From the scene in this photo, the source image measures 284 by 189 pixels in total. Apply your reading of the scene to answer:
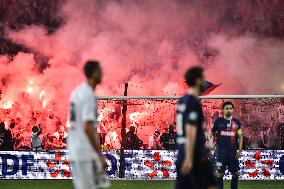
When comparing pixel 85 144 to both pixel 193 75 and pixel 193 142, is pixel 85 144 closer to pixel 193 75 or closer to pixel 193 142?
pixel 193 142

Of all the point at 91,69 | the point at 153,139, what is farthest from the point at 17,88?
the point at 91,69

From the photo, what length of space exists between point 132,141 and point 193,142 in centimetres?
1057

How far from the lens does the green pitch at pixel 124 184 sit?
16156 mm

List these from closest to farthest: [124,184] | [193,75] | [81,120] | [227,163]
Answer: [81,120]
[193,75]
[227,163]
[124,184]

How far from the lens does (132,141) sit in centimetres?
1877

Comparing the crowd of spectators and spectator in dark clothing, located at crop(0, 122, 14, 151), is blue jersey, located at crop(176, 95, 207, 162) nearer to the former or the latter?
the crowd of spectators

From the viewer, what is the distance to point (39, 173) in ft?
58.6

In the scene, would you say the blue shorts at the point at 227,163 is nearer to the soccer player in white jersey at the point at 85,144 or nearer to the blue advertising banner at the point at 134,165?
the blue advertising banner at the point at 134,165

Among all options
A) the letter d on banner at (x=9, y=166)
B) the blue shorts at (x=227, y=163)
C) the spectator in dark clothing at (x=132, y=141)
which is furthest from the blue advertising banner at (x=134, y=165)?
A: the blue shorts at (x=227, y=163)

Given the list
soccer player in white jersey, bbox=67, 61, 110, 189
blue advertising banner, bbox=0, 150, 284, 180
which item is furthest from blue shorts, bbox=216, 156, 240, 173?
soccer player in white jersey, bbox=67, 61, 110, 189

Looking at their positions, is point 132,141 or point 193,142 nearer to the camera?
point 193,142

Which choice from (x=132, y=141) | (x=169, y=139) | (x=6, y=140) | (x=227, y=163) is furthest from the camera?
(x=6, y=140)

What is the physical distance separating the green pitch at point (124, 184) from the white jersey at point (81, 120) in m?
8.17

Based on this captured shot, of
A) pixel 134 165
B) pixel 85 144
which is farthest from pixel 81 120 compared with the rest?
pixel 134 165
